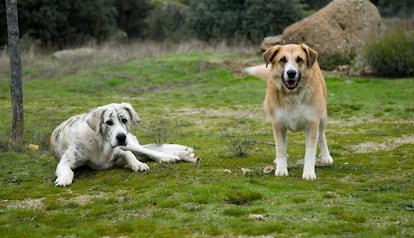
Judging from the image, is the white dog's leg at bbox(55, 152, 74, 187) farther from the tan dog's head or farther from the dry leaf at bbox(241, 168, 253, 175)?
the tan dog's head

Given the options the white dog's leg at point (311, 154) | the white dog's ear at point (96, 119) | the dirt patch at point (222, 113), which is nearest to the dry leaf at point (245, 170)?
the white dog's leg at point (311, 154)

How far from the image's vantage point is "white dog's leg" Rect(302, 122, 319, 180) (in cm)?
839

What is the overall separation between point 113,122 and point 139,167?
2.51 ft

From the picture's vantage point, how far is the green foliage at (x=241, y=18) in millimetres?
36000

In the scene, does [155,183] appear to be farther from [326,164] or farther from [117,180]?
[326,164]

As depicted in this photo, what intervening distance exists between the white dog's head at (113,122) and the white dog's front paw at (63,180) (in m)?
0.70

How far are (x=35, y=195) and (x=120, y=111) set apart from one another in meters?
1.59

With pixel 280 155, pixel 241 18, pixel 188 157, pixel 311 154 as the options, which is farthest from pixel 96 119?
pixel 241 18

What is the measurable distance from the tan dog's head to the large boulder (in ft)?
49.5

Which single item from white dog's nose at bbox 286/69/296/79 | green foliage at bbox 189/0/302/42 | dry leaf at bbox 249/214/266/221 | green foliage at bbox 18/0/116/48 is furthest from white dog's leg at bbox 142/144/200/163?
green foliage at bbox 18/0/116/48

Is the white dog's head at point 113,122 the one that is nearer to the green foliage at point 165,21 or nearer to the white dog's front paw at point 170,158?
the white dog's front paw at point 170,158

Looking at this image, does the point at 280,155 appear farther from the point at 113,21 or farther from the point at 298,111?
the point at 113,21

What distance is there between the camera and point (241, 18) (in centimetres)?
3684

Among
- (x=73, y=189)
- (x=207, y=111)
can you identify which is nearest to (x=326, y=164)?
→ (x=73, y=189)
